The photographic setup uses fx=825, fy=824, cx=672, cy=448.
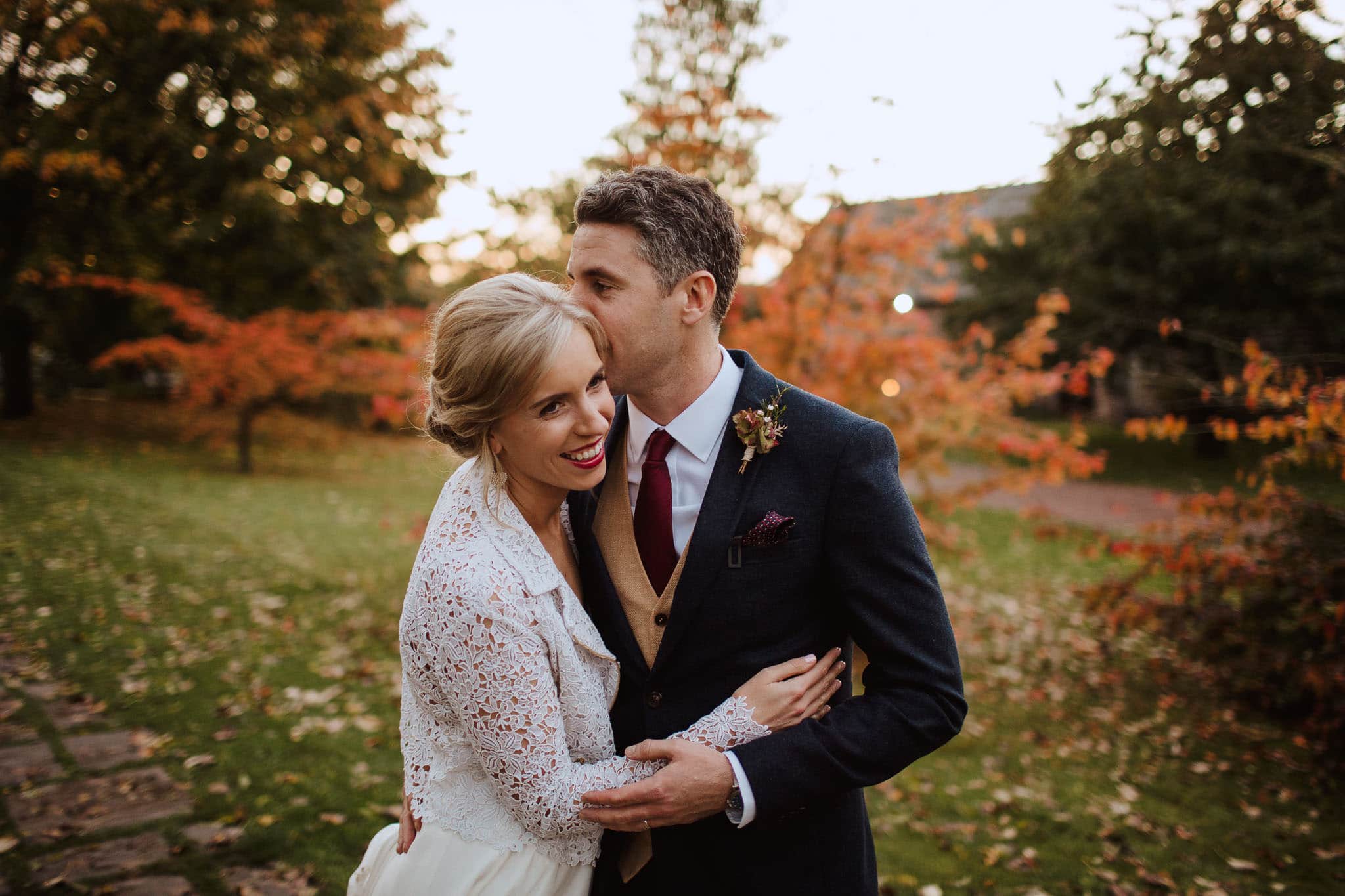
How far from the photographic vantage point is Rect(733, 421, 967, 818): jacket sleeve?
1.74 metres

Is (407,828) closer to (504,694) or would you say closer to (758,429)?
(504,694)

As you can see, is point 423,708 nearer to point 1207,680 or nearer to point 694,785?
point 694,785

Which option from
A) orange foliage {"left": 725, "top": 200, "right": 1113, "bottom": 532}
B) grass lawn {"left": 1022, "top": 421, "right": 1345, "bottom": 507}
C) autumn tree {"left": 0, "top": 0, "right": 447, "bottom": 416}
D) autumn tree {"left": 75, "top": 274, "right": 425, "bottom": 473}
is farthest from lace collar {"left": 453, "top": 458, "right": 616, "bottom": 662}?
grass lawn {"left": 1022, "top": 421, "right": 1345, "bottom": 507}

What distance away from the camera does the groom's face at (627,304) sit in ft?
6.70

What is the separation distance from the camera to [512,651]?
1.69 meters

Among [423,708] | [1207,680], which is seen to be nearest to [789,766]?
[423,708]

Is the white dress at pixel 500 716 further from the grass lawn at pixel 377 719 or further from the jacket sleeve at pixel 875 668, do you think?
the grass lawn at pixel 377 719

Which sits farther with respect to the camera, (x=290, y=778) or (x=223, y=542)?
(x=223, y=542)

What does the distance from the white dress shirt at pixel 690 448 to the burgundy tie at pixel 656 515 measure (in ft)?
0.06

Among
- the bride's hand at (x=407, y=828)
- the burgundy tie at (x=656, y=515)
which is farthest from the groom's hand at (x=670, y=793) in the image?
the bride's hand at (x=407, y=828)

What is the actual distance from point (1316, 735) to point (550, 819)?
640 centimetres

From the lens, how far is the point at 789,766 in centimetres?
173

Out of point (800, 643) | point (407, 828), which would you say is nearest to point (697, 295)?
point (800, 643)

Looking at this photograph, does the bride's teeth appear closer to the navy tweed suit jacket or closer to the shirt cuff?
the navy tweed suit jacket
